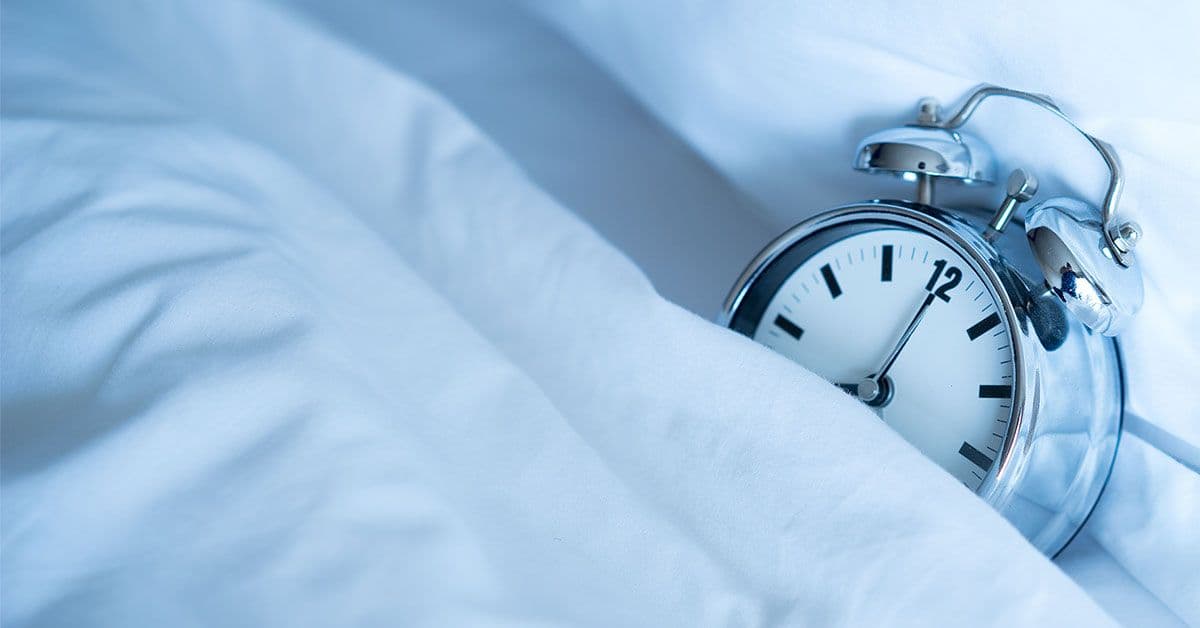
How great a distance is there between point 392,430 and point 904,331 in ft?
0.94

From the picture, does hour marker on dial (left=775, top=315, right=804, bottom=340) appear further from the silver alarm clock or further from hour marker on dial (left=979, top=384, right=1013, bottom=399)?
hour marker on dial (left=979, top=384, right=1013, bottom=399)

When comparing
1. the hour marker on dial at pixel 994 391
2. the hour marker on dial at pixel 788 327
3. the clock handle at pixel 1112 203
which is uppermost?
the clock handle at pixel 1112 203

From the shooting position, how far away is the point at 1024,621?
0.42 meters

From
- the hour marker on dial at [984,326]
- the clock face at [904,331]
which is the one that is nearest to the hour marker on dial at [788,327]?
the clock face at [904,331]

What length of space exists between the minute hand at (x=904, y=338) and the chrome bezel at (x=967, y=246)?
0.12 ft

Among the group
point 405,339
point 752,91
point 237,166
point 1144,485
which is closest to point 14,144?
point 237,166

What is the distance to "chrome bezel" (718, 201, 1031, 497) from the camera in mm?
515

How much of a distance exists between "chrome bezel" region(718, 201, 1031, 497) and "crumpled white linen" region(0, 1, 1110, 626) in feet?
0.23

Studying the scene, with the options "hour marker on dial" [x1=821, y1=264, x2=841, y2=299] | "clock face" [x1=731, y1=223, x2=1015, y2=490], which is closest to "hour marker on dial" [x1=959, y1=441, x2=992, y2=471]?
"clock face" [x1=731, y1=223, x2=1015, y2=490]

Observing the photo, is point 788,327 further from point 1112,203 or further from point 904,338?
point 1112,203

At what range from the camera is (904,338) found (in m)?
0.57

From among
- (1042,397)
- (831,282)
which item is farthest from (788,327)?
(1042,397)

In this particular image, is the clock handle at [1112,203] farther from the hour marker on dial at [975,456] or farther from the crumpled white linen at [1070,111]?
the hour marker on dial at [975,456]

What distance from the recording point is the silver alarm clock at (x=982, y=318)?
0.50 metres
